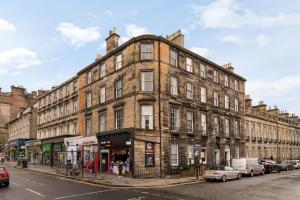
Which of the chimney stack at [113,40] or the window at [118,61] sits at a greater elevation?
the chimney stack at [113,40]

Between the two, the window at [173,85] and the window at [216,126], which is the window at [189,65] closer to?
the window at [173,85]

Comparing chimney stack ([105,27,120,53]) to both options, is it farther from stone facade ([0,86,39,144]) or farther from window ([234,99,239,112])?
stone facade ([0,86,39,144])

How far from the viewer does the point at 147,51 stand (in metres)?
31.5

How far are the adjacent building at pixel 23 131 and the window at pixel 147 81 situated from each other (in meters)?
34.7

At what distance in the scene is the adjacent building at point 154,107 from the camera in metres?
30.2

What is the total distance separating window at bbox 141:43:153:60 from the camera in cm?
3141

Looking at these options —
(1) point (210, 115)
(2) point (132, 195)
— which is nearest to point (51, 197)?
(2) point (132, 195)

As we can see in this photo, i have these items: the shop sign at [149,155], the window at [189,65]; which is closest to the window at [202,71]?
the window at [189,65]

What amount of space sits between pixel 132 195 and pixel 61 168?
21.4 m

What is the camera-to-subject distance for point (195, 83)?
119 feet

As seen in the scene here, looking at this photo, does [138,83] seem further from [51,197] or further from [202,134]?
[51,197]

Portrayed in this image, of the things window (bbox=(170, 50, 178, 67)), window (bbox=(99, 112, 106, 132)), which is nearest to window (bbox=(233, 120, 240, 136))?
window (bbox=(170, 50, 178, 67))

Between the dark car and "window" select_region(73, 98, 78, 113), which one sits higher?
"window" select_region(73, 98, 78, 113)

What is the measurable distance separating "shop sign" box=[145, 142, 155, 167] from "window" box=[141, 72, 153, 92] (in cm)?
523
